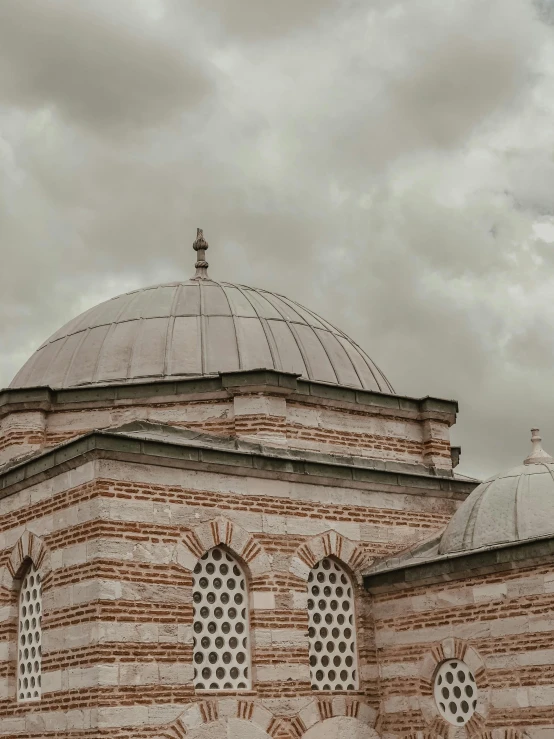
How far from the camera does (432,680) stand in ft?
40.5

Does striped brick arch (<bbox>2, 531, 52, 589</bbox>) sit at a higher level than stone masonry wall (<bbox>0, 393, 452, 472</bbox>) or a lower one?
lower

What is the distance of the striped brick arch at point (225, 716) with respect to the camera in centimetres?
1124

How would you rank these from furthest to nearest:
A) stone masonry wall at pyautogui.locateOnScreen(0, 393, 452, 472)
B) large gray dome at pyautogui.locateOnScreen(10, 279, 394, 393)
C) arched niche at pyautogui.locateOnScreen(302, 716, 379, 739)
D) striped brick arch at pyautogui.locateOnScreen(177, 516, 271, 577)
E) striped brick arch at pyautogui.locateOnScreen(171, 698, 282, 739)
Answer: large gray dome at pyautogui.locateOnScreen(10, 279, 394, 393), stone masonry wall at pyautogui.locateOnScreen(0, 393, 452, 472), arched niche at pyautogui.locateOnScreen(302, 716, 379, 739), striped brick arch at pyautogui.locateOnScreen(177, 516, 271, 577), striped brick arch at pyautogui.locateOnScreen(171, 698, 282, 739)

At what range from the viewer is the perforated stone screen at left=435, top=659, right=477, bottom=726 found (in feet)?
38.7

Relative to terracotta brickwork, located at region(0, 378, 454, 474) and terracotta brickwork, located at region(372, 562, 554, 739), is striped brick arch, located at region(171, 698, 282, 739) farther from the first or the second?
terracotta brickwork, located at region(0, 378, 454, 474)

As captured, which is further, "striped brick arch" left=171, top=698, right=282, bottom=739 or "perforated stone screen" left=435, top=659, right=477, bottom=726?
"perforated stone screen" left=435, top=659, right=477, bottom=726

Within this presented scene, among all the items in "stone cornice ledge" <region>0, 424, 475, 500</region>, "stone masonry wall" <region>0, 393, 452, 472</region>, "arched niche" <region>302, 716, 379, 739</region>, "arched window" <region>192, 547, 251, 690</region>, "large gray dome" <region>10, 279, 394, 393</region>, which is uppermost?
"large gray dome" <region>10, 279, 394, 393</region>

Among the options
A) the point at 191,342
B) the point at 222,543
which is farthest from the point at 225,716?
the point at 191,342

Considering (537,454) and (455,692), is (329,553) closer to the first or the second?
(455,692)

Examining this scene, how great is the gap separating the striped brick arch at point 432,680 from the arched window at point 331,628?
1.12 m

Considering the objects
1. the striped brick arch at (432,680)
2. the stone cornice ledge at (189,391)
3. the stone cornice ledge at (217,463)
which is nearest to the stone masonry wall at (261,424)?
the stone cornice ledge at (189,391)

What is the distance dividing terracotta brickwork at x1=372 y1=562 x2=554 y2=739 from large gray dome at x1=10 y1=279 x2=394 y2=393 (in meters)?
4.74

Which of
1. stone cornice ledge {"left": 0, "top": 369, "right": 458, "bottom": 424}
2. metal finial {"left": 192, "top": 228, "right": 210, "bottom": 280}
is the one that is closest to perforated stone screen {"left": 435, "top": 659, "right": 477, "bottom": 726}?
stone cornice ledge {"left": 0, "top": 369, "right": 458, "bottom": 424}

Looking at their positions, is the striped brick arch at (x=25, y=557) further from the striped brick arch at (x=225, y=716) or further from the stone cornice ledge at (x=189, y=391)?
the stone cornice ledge at (x=189, y=391)
